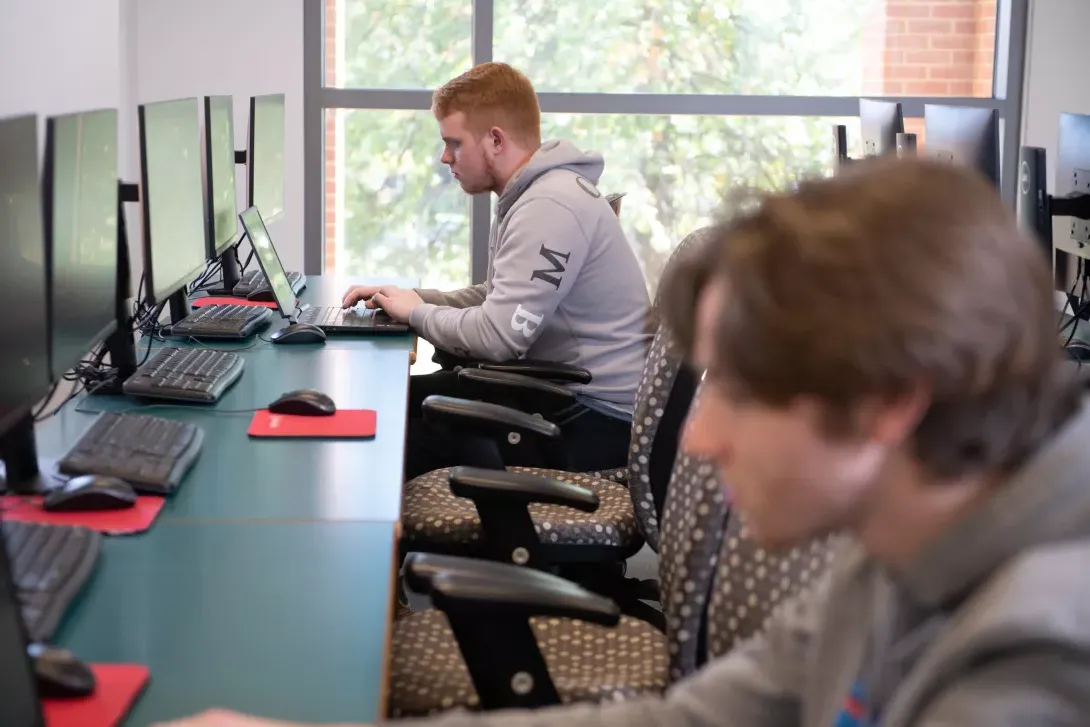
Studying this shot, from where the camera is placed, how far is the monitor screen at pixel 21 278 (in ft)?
5.41

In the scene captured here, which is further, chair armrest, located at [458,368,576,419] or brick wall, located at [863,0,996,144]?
brick wall, located at [863,0,996,144]

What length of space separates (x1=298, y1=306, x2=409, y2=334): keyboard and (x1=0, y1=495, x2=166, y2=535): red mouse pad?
150 centimetres

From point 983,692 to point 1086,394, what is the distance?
0.22m

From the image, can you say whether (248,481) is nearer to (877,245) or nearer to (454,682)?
(454,682)

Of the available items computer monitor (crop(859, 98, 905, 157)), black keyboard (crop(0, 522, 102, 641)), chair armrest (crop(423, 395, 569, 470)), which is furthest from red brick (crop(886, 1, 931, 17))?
black keyboard (crop(0, 522, 102, 641))

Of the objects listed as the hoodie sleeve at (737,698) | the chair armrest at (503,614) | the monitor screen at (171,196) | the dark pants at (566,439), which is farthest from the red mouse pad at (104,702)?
the dark pants at (566,439)

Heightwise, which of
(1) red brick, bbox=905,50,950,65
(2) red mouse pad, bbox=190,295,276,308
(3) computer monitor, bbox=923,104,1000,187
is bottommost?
(2) red mouse pad, bbox=190,295,276,308

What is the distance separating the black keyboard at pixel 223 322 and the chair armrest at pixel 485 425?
0.72m

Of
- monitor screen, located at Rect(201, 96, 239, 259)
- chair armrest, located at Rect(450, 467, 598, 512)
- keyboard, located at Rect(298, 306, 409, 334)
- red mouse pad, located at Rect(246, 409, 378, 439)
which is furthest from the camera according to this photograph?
keyboard, located at Rect(298, 306, 409, 334)

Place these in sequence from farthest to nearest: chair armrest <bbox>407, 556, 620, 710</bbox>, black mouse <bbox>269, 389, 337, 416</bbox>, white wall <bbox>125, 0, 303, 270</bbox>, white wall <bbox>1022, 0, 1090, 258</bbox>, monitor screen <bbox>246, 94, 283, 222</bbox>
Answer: white wall <bbox>1022, 0, 1090, 258</bbox>, white wall <bbox>125, 0, 303, 270</bbox>, monitor screen <bbox>246, 94, 283, 222</bbox>, black mouse <bbox>269, 389, 337, 416</bbox>, chair armrest <bbox>407, 556, 620, 710</bbox>

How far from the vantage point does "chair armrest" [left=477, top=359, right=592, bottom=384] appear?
2957 mm

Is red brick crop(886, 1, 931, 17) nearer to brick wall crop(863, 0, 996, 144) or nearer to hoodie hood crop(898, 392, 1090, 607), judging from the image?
brick wall crop(863, 0, 996, 144)

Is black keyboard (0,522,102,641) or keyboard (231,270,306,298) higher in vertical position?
keyboard (231,270,306,298)

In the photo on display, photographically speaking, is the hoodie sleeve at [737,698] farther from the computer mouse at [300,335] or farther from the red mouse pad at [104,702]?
the computer mouse at [300,335]
